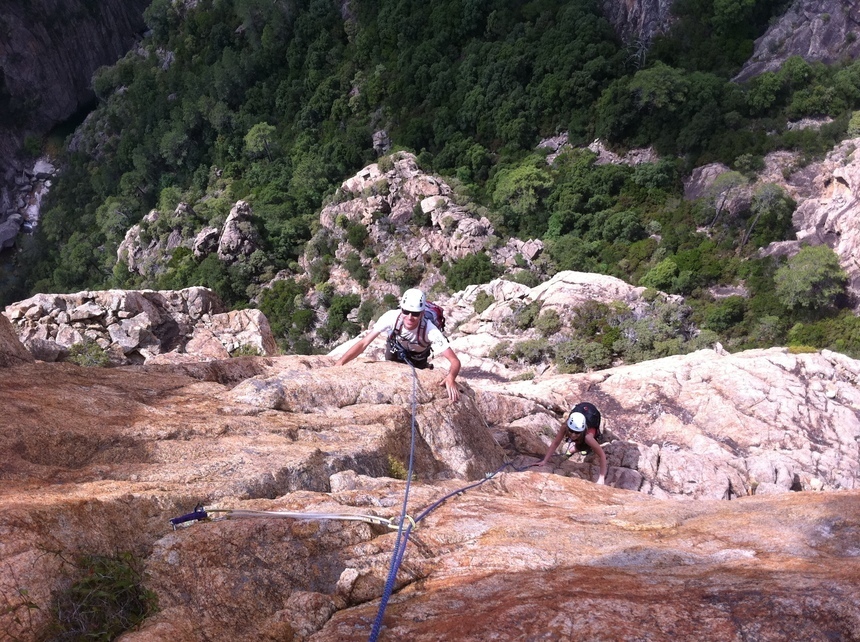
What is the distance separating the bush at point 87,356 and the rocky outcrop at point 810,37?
165ft

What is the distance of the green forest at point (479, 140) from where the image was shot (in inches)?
1471

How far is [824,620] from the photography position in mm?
3135

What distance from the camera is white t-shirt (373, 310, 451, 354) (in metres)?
8.06

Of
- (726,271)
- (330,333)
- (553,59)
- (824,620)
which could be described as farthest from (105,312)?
(553,59)

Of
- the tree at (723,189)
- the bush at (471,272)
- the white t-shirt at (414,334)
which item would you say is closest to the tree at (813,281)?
the tree at (723,189)

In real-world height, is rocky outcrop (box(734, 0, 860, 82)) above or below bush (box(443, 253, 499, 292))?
above

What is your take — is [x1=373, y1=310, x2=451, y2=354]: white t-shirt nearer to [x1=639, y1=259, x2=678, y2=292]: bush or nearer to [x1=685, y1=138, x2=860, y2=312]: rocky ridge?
[x1=639, y1=259, x2=678, y2=292]: bush

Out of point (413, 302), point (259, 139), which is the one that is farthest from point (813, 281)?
point (259, 139)

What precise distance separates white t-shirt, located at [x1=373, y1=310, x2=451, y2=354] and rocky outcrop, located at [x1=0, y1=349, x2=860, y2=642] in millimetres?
444

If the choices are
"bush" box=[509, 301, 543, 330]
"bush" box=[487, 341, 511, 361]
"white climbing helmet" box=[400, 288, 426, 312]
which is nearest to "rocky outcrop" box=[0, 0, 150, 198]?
"bush" box=[509, 301, 543, 330]

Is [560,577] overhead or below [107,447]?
below

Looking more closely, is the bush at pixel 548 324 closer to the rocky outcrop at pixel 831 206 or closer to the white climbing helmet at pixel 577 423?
the white climbing helmet at pixel 577 423

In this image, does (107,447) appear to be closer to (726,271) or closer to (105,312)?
(105,312)

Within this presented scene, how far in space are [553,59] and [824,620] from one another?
2103 inches
